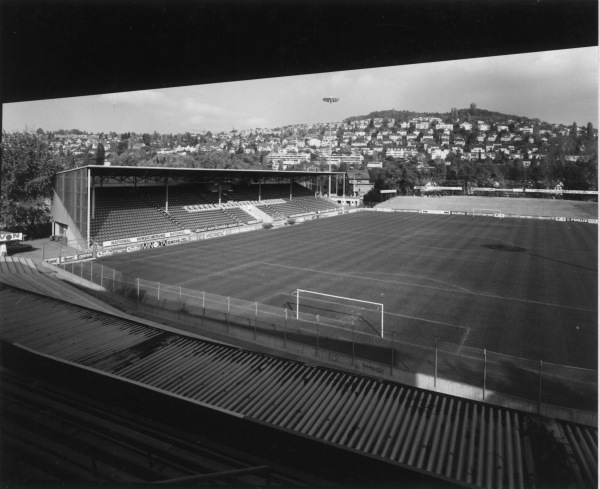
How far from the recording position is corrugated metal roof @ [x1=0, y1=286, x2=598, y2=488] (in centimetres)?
542

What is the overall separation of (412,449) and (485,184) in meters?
100

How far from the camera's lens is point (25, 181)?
35250mm

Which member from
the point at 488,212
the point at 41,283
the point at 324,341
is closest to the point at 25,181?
the point at 41,283

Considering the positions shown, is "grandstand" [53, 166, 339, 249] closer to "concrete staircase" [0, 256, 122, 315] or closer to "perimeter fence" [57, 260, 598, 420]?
"concrete staircase" [0, 256, 122, 315]

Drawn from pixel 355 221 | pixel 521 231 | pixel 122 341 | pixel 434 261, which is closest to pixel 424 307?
pixel 434 261

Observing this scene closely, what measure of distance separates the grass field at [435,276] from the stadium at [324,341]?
0.14 meters

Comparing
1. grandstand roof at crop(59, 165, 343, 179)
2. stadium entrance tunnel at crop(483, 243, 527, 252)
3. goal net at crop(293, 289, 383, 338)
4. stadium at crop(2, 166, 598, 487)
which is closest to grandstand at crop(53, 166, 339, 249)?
grandstand roof at crop(59, 165, 343, 179)

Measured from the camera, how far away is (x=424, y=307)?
17.8m

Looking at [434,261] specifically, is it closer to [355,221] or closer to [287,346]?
[287,346]

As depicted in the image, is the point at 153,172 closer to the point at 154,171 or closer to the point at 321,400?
the point at 154,171

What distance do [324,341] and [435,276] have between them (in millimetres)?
12109

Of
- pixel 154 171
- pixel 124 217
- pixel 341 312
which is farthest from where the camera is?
pixel 154 171

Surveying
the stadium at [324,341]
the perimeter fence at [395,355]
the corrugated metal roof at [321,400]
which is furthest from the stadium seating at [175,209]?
the corrugated metal roof at [321,400]

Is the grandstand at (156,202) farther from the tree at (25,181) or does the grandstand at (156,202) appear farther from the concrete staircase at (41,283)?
the concrete staircase at (41,283)
